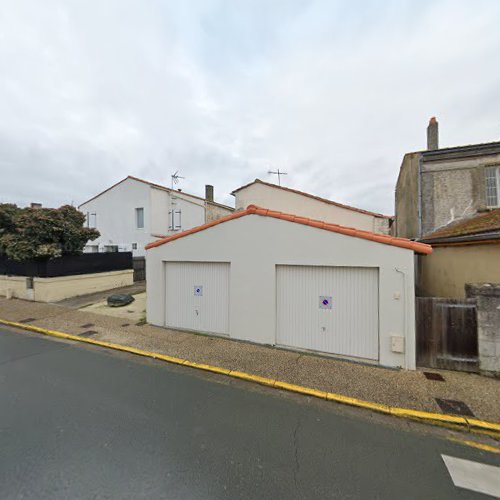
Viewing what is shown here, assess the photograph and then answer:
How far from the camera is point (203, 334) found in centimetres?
670

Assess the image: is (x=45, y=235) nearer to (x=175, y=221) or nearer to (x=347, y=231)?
(x=175, y=221)

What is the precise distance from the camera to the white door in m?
5.14

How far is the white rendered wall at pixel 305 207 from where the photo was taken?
12.0 metres

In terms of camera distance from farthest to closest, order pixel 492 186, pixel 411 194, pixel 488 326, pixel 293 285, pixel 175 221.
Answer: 1. pixel 175 221
2. pixel 411 194
3. pixel 492 186
4. pixel 293 285
5. pixel 488 326

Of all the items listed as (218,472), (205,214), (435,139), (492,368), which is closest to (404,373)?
(492,368)

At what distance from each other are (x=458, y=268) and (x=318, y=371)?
548 centimetres

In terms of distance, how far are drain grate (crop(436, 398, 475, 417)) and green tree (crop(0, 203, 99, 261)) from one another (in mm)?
13142

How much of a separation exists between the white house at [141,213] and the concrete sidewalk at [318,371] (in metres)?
12.2

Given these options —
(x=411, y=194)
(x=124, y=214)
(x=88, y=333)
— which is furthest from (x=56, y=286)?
(x=411, y=194)

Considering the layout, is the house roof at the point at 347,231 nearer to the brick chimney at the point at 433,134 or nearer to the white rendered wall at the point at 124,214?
the brick chimney at the point at 433,134

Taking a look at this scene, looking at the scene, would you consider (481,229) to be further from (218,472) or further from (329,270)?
(218,472)

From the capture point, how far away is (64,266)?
36.5 ft

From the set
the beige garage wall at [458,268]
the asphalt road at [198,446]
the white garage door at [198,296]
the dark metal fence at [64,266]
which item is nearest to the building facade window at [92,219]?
the dark metal fence at [64,266]

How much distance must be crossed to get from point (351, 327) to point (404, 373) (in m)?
1.17
